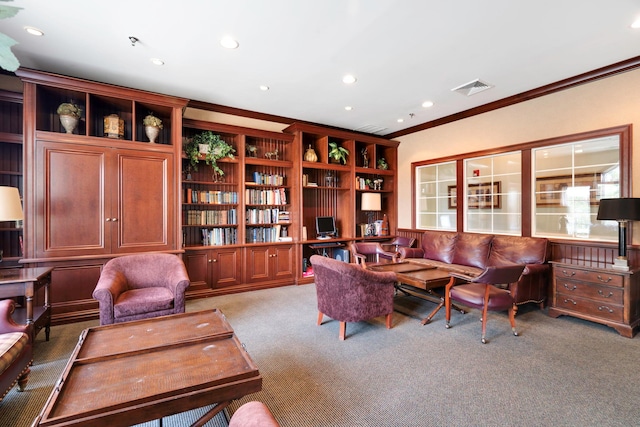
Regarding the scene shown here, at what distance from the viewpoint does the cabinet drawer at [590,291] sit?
10.4 ft

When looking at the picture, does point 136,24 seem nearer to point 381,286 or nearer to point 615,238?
point 381,286

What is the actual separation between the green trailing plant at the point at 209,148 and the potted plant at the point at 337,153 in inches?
77.3

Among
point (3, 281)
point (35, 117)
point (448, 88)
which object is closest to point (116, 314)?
point (3, 281)

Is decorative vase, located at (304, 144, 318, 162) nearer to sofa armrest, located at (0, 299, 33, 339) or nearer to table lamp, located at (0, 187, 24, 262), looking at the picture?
table lamp, located at (0, 187, 24, 262)

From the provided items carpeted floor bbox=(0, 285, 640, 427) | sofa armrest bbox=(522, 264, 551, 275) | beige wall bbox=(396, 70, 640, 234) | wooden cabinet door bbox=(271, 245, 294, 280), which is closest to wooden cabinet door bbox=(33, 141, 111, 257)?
carpeted floor bbox=(0, 285, 640, 427)

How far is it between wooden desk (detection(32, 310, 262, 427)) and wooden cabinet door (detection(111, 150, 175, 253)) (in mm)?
1879

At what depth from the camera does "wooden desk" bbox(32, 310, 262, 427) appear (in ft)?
4.35

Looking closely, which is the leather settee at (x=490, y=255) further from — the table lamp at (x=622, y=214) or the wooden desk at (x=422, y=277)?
the table lamp at (x=622, y=214)

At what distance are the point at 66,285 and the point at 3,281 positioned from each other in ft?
Result: 3.23

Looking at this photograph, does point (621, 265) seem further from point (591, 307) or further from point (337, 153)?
point (337, 153)

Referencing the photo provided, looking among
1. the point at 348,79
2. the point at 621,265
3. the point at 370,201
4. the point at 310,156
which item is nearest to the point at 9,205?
the point at 348,79

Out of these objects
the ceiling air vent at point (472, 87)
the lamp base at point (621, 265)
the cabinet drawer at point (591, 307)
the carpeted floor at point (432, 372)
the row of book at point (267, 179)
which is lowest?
the carpeted floor at point (432, 372)

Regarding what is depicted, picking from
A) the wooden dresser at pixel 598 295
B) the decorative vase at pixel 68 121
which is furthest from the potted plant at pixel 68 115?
the wooden dresser at pixel 598 295

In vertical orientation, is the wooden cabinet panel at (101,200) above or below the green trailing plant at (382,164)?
below
